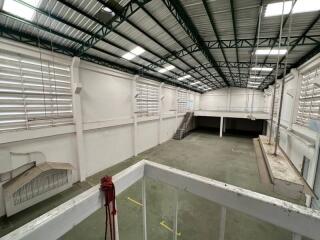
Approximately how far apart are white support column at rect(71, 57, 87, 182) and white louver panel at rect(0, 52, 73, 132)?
0.16 m

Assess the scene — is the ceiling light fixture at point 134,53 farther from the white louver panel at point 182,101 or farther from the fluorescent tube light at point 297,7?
the white louver panel at point 182,101

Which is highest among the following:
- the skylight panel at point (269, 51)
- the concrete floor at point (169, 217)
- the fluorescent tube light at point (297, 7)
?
the fluorescent tube light at point (297, 7)

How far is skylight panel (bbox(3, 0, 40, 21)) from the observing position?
3.17 metres

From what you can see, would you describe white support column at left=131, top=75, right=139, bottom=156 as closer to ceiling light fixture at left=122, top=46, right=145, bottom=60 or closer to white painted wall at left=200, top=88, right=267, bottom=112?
ceiling light fixture at left=122, top=46, right=145, bottom=60

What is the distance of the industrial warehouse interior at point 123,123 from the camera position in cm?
136

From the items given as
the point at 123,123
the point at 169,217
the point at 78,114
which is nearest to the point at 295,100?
the point at 169,217

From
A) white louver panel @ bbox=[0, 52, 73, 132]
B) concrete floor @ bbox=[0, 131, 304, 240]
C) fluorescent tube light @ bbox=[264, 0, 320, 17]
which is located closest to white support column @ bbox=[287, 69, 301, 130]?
concrete floor @ bbox=[0, 131, 304, 240]

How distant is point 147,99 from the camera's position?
9.95m

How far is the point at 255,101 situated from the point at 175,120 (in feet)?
35.7

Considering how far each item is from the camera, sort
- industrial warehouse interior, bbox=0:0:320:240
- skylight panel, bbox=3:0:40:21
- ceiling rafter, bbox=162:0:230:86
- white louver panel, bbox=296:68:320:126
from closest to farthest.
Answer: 1. industrial warehouse interior, bbox=0:0:320:240
2. skylight panel, bbox=3:0:40:21
3. ceiling rafter, bbox=162:0:230:86
4. white louver panel, bbox=296:68:320:126

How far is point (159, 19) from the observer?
15.6 ft

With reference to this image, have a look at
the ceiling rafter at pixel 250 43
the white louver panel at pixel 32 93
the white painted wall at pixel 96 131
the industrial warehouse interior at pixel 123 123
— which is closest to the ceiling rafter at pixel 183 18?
the industrial warehouse interior at pixel 123 123

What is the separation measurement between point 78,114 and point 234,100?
1809cm

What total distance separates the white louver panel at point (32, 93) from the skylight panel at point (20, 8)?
1184 millimetres
